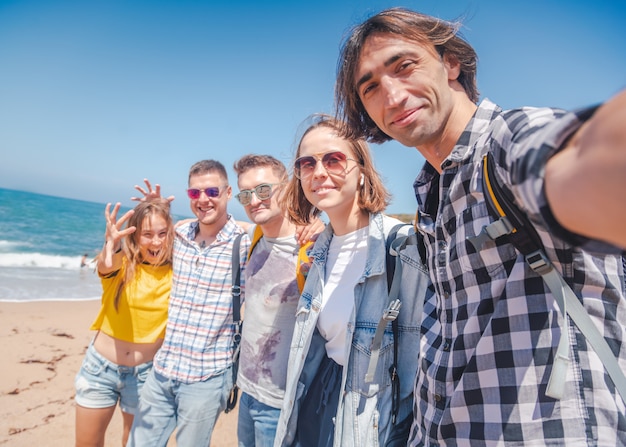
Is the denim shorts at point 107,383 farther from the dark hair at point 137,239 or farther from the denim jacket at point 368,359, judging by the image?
the denim jacket at point 368,359

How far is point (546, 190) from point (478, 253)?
1.84 feet

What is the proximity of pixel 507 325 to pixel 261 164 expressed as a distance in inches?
98.3

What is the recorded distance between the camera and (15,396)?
15.5 ft

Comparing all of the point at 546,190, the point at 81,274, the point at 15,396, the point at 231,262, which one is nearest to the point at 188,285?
the point at 231,262

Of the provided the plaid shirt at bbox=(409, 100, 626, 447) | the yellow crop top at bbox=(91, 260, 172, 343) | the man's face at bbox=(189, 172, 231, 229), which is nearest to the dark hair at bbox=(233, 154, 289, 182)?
the man's face at bbox=(189, 172, 231, 229)

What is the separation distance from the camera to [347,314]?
206cm

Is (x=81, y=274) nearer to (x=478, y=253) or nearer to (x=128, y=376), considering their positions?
(x=128, y=376)

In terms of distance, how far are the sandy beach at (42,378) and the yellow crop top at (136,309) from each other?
1882mm

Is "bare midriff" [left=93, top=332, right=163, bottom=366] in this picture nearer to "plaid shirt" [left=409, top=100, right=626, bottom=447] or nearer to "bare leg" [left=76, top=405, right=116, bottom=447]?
"bare leg" [left=76, top=405, right=116, bottom=447]

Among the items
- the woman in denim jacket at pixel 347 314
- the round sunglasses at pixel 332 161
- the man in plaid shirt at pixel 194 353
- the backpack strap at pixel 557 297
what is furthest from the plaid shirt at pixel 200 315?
the backpack strap at pixel 557 297

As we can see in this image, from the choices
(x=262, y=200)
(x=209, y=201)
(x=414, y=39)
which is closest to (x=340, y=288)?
(x=262, y=200)

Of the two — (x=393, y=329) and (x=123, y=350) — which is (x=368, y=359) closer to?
(x=393, y=329)

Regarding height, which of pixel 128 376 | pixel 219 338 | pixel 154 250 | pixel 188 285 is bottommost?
pixel 128 376

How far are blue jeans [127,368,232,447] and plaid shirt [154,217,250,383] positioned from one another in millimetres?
89
